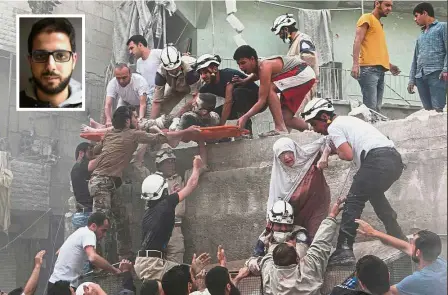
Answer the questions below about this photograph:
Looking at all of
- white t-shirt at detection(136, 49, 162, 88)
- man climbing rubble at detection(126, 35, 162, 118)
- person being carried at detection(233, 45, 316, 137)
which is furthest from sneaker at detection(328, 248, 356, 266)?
white t-shirt at detection(136, 49, 162, 88)

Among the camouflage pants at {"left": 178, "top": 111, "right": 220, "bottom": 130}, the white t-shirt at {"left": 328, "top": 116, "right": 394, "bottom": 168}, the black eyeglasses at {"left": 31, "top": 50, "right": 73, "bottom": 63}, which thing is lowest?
the white t-shirt at {"left": 328, "top": 116, "right": 394, "bottom": 168}

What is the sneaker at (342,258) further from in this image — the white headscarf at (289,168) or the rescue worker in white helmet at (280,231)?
the white headscarf at (289,168)

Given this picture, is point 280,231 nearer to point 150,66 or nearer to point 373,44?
point 373,44

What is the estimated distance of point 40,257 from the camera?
6672 mm

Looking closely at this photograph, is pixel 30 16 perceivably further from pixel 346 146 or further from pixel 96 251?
pixel 346 146

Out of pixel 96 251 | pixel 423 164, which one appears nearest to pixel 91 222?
pixel 96 251

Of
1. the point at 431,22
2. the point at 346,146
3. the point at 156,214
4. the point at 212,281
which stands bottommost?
the point at 212,281

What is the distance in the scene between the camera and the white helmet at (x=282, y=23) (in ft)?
21.7

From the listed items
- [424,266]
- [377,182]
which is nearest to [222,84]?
[377,182]

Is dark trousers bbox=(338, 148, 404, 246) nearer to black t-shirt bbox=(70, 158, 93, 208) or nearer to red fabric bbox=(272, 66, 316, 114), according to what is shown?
red fabric bbox=(272, 66, 316, 114)

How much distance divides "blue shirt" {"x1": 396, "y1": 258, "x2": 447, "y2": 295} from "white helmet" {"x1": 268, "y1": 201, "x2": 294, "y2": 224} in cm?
89

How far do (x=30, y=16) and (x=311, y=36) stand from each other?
7.11ft

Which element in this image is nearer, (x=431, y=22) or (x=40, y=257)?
(x=431, y=22)

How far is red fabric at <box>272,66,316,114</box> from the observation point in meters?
6.46
